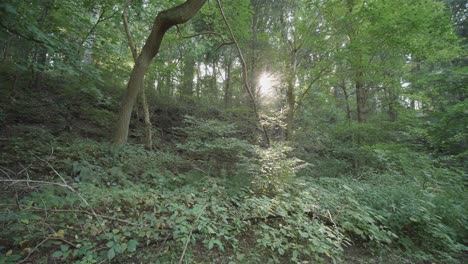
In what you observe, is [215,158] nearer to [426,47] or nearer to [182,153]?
[182,153]

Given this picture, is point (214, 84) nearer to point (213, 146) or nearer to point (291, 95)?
point (291, 95)

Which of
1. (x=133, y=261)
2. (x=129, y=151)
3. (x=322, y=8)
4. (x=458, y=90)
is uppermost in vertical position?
(x=322, y=8)

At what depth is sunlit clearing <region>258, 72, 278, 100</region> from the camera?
9184 mm

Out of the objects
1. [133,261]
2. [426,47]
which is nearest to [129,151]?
[133,261]

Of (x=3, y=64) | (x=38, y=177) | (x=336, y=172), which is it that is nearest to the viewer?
(x=38, y=177)

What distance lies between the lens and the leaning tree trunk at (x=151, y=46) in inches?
179

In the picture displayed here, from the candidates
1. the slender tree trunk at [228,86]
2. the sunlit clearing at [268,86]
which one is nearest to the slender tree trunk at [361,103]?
the sunlit clearing at [268,86]

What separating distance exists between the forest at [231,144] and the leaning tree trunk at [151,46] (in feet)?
0.12

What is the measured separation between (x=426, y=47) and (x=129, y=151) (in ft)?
27.6

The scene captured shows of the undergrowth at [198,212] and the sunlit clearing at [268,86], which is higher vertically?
the sunlit clearing at [268,86]

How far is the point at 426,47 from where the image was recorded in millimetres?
5812

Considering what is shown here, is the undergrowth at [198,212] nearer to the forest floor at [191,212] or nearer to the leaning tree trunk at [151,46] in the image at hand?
the forest floor at [191,212]

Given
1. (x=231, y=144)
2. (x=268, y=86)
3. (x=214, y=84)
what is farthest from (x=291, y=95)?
(x=214, y=84)

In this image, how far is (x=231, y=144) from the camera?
5.15 metres
